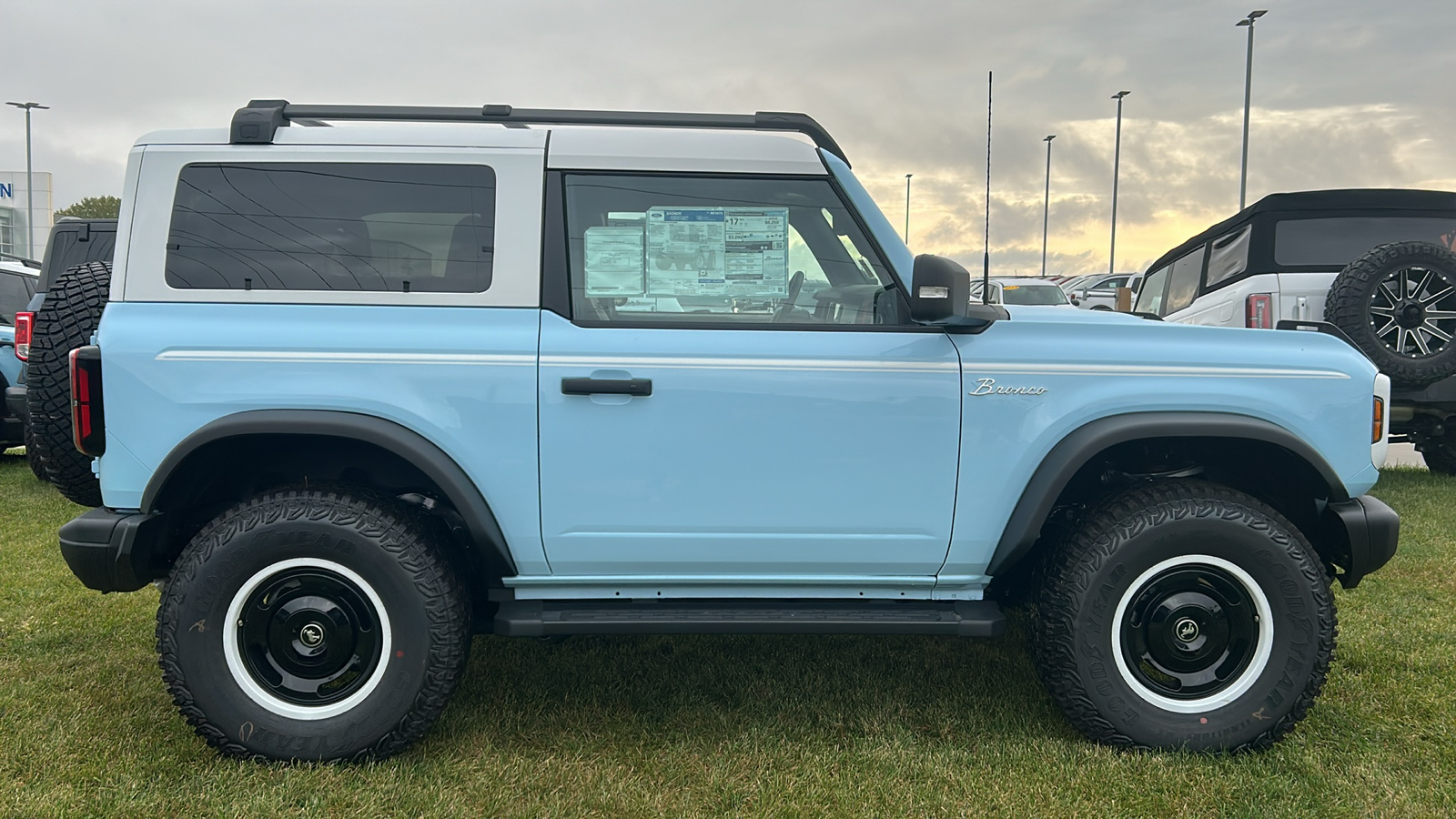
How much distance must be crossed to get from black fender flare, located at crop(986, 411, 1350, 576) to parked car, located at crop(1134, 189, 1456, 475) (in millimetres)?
3483

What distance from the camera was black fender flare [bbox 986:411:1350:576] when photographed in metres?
2.87

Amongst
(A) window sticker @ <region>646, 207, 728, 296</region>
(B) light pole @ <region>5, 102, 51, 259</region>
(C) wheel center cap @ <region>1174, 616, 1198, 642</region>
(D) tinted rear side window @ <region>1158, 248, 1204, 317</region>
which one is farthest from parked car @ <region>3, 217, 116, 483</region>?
(B) light pole @ <region>5, 102, 51, 259</region>

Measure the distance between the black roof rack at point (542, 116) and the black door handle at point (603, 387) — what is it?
3.23 ft

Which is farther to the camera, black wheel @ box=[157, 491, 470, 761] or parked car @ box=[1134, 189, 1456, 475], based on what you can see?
parked car @ box=[1134, 189, 1456, 475]

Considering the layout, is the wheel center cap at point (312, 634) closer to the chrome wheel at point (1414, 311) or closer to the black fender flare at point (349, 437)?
the black fender flare at point (349, 437)

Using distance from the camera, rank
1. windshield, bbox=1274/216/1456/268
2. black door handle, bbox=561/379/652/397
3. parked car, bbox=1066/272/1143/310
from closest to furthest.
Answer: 1. black door handle, bbox=561/379/652/397
2. windshield, bbox=1274/216/1456/268
3. parked car, bbox=1066/272/1143/310

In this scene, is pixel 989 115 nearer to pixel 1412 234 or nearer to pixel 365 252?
pixel 365 252

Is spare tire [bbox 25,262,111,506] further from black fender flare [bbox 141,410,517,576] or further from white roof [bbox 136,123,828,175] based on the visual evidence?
white roof [bbox 136,123,828,175]

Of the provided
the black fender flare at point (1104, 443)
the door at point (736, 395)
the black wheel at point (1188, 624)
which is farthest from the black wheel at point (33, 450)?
the black wheel at point (1188, 624)

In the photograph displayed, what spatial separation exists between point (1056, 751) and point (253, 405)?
277 cm

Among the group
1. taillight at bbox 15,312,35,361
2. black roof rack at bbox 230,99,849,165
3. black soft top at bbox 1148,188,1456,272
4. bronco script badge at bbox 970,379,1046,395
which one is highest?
black soft top at bbox 1148,188,1456,272

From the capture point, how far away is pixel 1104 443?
2875mm

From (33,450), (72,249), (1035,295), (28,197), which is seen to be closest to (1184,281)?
(1035,295)

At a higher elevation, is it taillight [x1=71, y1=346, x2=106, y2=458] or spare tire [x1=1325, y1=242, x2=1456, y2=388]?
spare tire [x1=1325, y1=242, x2=1456, y2=388]
